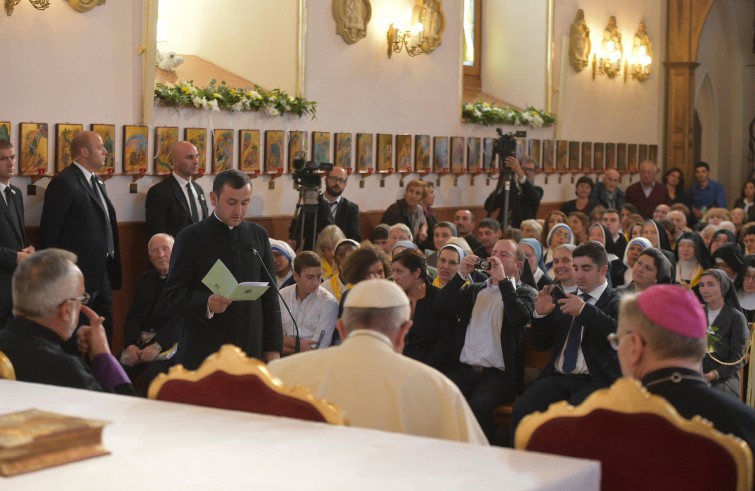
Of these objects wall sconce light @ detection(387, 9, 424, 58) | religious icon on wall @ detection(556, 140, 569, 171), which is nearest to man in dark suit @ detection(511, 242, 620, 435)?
wall sconce light @ detection(387, 9, 424, 58)

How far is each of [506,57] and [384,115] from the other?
4.05 meters

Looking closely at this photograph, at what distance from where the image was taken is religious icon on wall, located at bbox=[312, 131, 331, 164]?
1267 centimetres

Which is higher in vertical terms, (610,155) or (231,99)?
(610,155)

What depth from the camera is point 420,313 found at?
26.2 ft

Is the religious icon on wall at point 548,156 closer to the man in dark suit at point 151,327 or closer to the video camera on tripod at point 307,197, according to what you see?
the video camera on tripod at point 307,197

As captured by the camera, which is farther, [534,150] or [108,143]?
[534,150]

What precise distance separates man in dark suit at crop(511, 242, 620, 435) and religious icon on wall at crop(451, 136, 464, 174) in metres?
7.58

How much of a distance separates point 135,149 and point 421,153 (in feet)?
16.3

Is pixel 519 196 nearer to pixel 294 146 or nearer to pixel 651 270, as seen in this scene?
pixel 294 146

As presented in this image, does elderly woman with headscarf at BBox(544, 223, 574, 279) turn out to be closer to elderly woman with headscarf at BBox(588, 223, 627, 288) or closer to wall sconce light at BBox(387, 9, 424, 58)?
elderly woman with headscarf at BBox(588, 223, 627, 288)

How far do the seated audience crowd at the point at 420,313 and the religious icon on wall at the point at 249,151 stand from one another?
2.61 feet

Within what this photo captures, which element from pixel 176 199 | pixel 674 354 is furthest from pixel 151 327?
pixel 674 354

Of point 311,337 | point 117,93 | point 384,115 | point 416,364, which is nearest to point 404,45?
point 384,115

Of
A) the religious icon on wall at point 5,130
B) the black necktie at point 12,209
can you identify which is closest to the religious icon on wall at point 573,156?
the religious icon on wall at point 5,130
